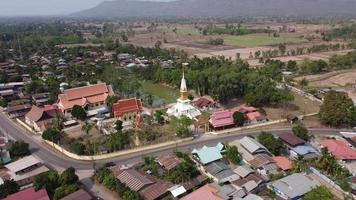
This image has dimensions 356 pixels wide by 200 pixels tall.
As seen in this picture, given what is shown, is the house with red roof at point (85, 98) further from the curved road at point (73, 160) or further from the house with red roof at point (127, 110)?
the curved road at point (73, 160)

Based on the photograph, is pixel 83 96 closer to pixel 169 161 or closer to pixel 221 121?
pixel 221 121

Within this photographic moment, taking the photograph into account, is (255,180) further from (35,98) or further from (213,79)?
(35,98)

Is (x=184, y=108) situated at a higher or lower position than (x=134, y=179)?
higher

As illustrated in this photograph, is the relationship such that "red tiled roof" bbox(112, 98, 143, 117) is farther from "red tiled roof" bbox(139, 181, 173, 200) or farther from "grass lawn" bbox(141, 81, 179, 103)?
"red tiled roof" bbox(139, 181, 173, 200)

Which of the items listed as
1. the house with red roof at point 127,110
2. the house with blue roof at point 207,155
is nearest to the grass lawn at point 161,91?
the house with red roof at point 127,110

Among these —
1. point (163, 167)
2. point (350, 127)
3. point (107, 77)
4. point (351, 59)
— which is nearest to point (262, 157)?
point (163, 167)

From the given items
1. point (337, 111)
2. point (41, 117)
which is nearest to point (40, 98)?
point (41, 117)

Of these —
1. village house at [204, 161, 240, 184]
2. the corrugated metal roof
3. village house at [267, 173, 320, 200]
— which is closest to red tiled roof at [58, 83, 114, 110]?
the corrugated metal roof
